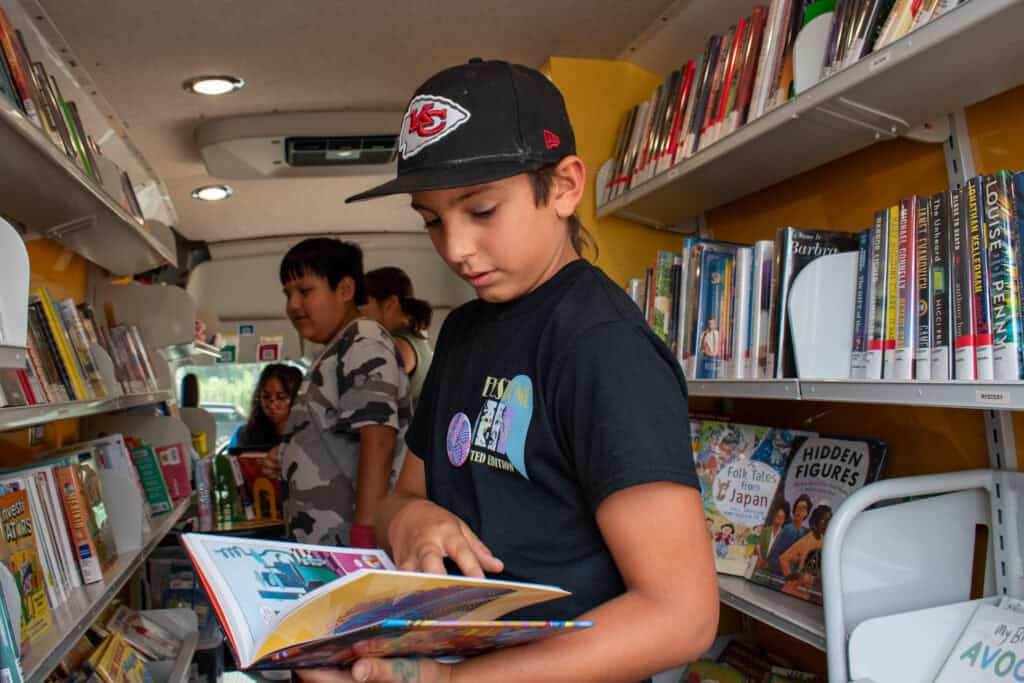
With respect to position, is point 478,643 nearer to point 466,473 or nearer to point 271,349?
point 466,473

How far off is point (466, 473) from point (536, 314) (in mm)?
220

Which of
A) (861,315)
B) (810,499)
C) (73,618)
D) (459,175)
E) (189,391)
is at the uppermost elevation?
(459,175)

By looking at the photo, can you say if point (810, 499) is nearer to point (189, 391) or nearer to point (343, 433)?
point (343, 433)

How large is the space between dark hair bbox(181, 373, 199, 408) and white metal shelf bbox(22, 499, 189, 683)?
4160 millimetres

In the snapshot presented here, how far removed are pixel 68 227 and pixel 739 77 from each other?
203cm

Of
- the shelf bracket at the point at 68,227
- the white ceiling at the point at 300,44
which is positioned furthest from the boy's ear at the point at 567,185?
the shelf bracket at the point at 68,227

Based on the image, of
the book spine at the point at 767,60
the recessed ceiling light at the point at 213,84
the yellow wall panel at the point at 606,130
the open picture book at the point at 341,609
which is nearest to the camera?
the open picture book at the point at 341,609

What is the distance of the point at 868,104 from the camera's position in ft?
5.45

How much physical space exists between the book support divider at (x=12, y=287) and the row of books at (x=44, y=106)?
0.83ft

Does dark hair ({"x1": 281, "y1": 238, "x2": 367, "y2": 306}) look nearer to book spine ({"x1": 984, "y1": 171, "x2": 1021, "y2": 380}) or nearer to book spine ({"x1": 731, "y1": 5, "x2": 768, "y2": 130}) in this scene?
book spine ({"x1": 731, "y1": 5, "x2": 768, "y2": 130})

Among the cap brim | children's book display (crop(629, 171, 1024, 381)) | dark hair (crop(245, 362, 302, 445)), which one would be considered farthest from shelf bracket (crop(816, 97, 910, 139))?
dark hair (crop(245, 362, 302, 445))

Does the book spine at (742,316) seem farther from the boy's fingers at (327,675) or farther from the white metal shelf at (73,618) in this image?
the white metal shelf at (73,618)

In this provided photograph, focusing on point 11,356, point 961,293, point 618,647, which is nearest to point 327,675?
point 618,647

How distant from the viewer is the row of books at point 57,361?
1821 mm
